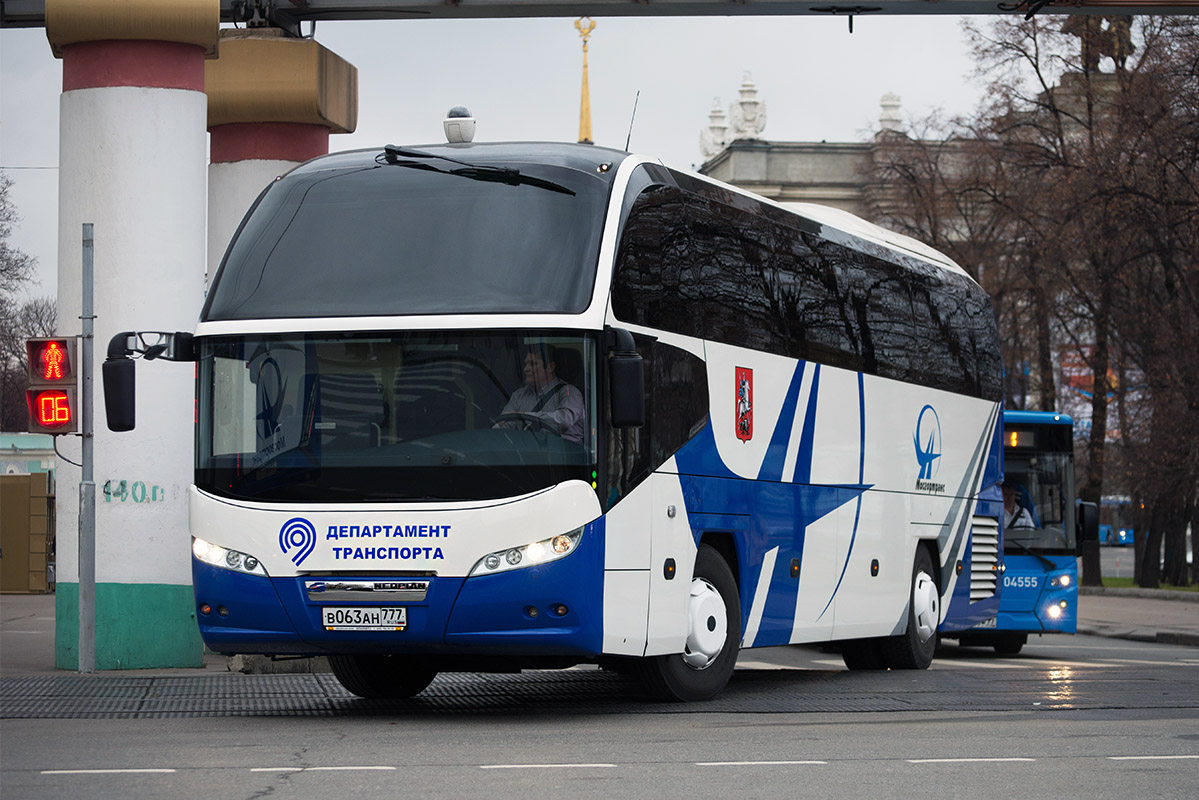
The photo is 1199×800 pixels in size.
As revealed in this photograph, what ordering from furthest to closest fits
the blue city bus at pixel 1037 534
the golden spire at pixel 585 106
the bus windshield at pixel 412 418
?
1. the golden spire at pixel 585 106
2. the blue city bus at pixel 1037 534
3. the bus windshield at pixel 412 418

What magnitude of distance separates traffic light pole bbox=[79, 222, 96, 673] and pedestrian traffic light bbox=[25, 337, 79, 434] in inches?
5.7

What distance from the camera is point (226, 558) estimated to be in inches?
452

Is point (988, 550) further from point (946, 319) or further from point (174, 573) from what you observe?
point (174, 573)

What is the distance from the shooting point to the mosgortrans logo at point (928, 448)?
17.0 metres

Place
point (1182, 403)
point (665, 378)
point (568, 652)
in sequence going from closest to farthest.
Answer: point (568, 652)
point (665, 378)
point (1182, 403)

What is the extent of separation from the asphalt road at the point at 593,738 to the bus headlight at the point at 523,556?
3.05 feet

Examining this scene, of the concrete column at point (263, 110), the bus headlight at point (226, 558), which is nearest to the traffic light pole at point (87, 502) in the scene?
the concrete column at point (263, 110)

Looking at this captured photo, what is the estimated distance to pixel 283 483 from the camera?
11.4m

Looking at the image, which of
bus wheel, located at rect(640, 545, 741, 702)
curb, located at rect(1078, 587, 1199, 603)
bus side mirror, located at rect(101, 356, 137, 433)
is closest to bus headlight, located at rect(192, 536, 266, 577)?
bus side mirror, located at rect(101, 356, 137, 433)

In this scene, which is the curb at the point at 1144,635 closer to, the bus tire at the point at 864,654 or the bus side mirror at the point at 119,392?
the bus tire at the point at 864,654

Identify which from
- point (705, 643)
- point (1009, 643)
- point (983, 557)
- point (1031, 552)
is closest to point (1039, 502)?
point (1031, 552)

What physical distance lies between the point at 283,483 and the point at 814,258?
17.5ft

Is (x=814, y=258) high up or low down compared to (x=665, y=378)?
up

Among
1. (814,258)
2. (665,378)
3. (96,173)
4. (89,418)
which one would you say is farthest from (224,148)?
(665,378)
